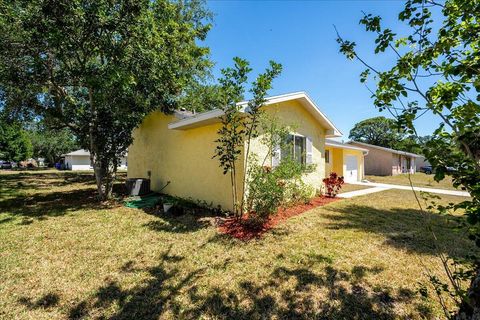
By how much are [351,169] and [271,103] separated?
49.6 feet

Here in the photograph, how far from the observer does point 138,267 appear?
14.7 ft

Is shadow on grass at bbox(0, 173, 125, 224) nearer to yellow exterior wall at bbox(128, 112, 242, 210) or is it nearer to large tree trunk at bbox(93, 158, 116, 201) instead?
large tree trunk at bbox(93, 158, 116, 201)

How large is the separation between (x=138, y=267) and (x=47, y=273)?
5.24 ft

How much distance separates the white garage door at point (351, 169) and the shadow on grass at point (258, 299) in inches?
669

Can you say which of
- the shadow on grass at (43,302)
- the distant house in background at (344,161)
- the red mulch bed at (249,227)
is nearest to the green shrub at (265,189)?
the red mulch bed at (249,227)

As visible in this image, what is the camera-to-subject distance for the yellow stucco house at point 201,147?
834 cm

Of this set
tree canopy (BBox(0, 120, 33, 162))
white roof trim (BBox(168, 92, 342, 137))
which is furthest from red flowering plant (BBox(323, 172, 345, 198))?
tree canopy (BBox(0, 120, 33, 162))

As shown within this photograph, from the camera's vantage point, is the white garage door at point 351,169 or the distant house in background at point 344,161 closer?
the distant house in background at point 344,161

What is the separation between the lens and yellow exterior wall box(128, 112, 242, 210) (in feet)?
27.9

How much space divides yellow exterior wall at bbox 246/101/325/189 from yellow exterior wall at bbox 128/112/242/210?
1212mm

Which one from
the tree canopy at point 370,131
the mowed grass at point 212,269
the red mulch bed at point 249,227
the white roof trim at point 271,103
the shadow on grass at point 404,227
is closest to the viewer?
the mowed grass at point 212,269

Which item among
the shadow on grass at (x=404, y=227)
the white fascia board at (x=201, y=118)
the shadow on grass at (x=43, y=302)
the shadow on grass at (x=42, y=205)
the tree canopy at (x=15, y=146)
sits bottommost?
the shadow on grass at (x=43, y=302)

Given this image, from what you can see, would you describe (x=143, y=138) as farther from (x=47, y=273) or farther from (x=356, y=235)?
(x=356, y=235)

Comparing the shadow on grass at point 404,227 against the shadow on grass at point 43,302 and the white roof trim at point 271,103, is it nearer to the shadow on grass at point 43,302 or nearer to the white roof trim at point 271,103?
the white roof trim at point 271,103
